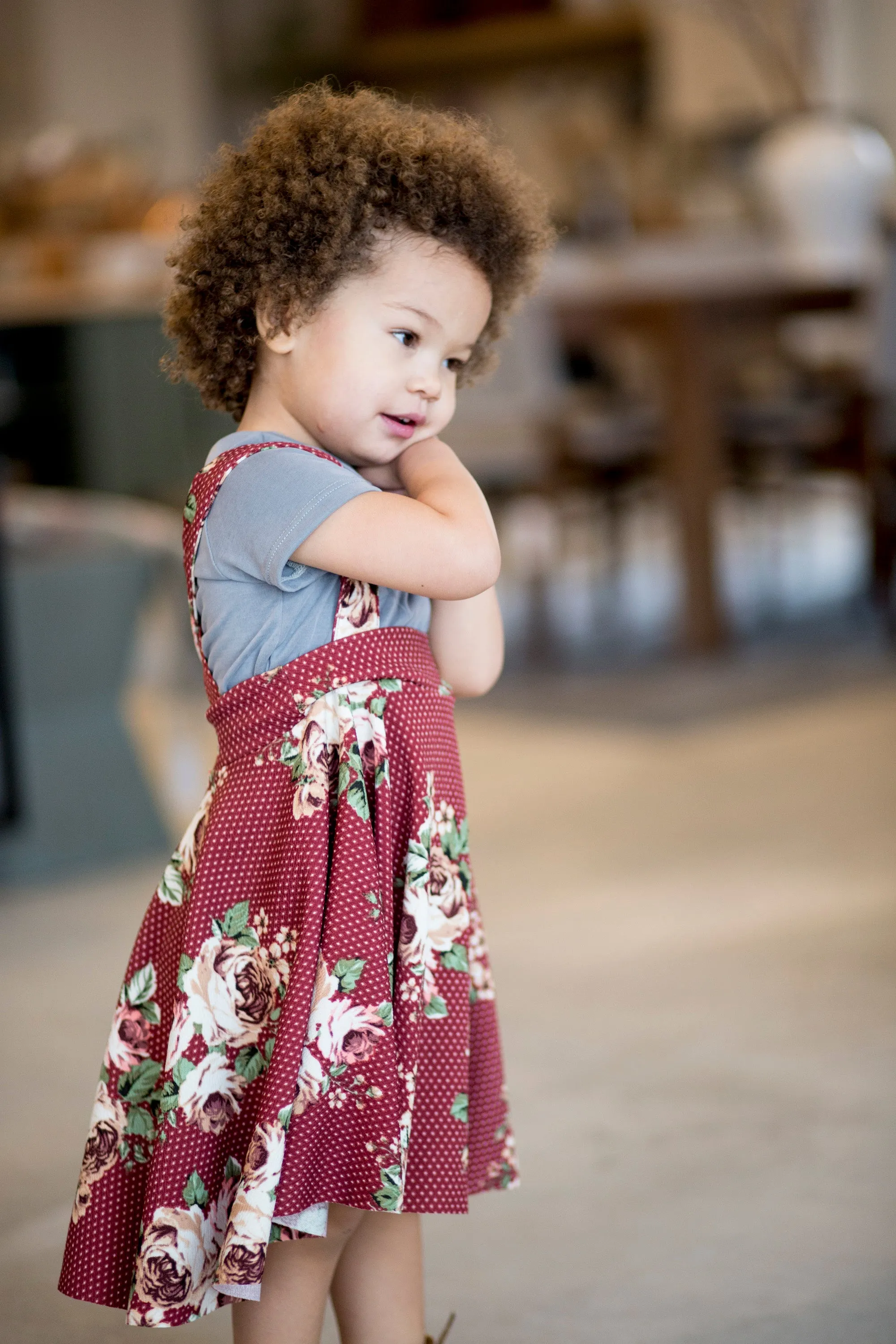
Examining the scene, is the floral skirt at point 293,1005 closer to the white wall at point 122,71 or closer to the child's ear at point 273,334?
the child's ear at point 273,334

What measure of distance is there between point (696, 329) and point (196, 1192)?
296 centimetres

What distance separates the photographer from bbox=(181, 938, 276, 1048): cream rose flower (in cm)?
86

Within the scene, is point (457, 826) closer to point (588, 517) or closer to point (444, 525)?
point (444, 525)

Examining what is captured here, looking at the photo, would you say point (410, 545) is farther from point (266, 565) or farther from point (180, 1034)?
point (180, 1034)

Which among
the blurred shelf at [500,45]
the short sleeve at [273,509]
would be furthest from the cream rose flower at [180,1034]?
the blurred shelf at [500,45]

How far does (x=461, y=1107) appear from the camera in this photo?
0.89 metres

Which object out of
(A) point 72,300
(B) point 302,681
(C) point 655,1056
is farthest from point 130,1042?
(A) point 72,300

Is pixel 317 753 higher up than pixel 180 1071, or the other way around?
pixel 317 753

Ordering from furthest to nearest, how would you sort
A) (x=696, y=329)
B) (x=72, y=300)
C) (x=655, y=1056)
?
(x=72, y=300) → (x=696, y=329) → (x=655, y=1056)

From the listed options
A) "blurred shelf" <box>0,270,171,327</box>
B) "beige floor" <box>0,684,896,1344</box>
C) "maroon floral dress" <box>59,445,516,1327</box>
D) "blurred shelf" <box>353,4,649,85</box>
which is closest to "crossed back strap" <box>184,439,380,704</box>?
"maroon floral dress" <box>59,445,516,1327</box>

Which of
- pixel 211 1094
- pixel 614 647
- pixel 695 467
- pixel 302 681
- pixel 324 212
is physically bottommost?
pixel 211 1094

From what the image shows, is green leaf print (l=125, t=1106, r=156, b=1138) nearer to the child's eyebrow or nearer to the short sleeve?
the short sleeve

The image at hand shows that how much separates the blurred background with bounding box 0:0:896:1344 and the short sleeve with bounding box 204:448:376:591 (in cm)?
57

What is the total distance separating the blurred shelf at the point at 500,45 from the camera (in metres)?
6.31
